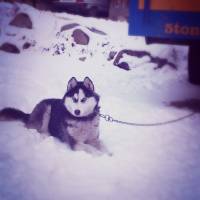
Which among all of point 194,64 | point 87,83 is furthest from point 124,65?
point 194,64

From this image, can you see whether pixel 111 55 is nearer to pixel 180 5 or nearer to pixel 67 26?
pixel 67 26

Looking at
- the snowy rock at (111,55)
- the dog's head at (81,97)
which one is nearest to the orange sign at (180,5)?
the snowy rock at (111,55)

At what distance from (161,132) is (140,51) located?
1.88 feet

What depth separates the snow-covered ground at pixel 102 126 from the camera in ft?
7.12

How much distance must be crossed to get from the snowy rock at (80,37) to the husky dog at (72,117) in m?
0.28

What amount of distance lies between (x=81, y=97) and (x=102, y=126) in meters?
0.22

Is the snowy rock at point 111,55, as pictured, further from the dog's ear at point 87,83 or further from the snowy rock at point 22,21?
the snowy rock at point 22,21

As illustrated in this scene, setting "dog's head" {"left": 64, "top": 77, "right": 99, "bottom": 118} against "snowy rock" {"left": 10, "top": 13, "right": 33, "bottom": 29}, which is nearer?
"dog's head" {"left": 64, "top": 77, "right": 99, "bottom": 118}

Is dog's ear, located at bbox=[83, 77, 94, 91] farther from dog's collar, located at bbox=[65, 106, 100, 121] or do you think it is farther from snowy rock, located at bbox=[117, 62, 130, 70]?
snowy rock, located at bbox=[117, 62, 130, 70]

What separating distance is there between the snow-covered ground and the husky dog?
42 millimetres

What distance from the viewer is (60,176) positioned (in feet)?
7.18

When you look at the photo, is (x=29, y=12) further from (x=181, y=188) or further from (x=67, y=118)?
(x=181, y=188)

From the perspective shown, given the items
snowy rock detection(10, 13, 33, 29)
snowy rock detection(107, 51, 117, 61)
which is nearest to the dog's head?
snowy rock detection(107, 51, 117, 61)

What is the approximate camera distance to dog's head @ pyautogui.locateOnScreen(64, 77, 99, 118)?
2.33 m
